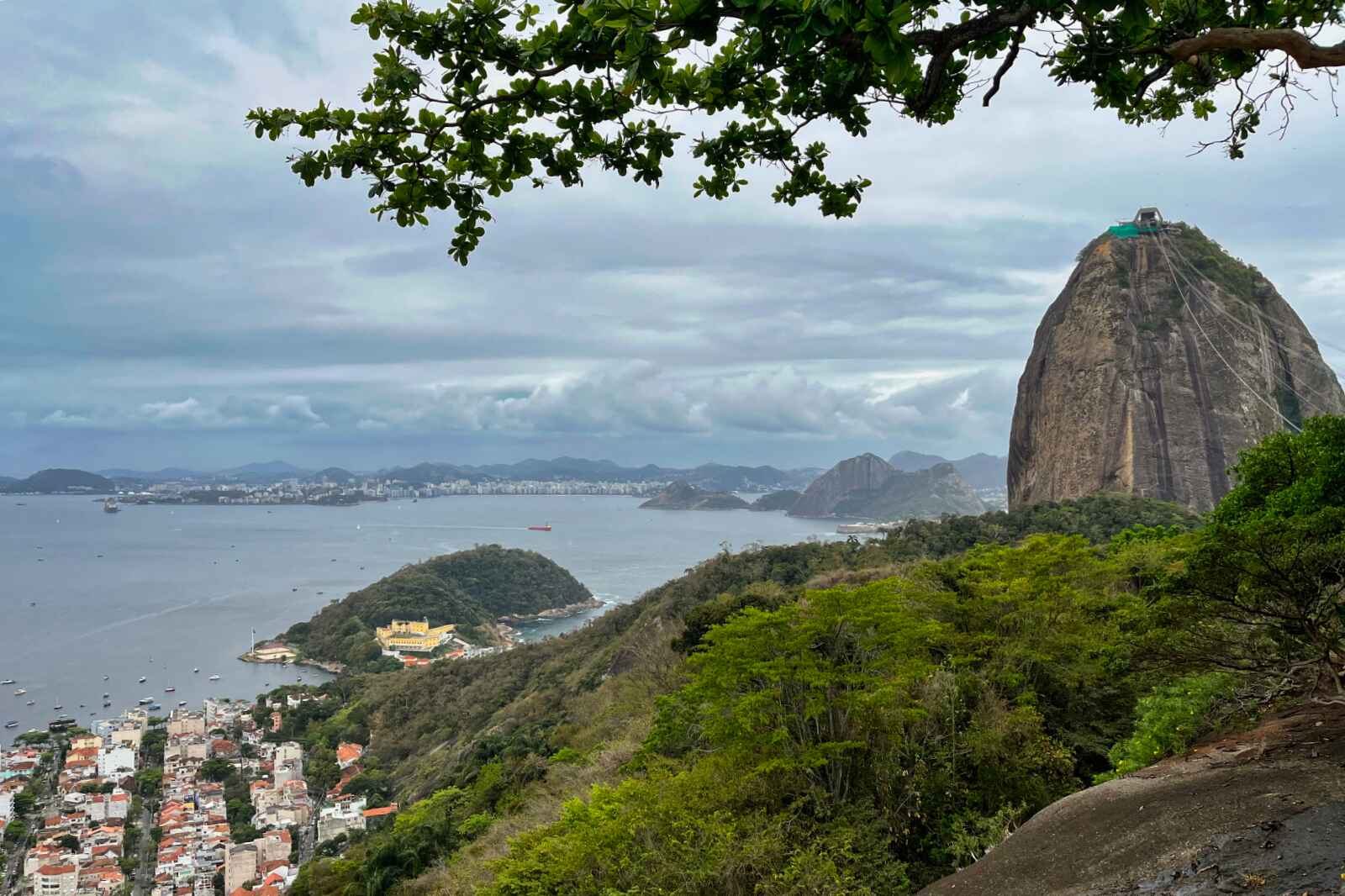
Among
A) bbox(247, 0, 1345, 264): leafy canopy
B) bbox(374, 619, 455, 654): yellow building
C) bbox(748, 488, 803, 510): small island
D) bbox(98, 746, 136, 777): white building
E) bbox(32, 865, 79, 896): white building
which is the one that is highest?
bbox(247, 0, 1345, 264): leafy canopy

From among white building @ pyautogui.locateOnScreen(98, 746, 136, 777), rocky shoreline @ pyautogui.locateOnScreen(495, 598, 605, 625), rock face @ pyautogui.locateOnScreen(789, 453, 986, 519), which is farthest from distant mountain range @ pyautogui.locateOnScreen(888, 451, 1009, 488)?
white building @ pyautogui.locateOnScreen(98, 746, 136, 777)

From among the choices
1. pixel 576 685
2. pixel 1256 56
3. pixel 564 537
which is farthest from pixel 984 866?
pixel 564 537

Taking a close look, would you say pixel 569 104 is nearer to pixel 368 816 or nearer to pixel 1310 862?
pixel 1310 862

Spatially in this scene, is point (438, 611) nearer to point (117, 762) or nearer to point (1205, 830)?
point (117, 762)

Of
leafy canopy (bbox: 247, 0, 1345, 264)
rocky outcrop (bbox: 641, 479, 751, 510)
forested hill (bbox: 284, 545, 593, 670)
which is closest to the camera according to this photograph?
leafy canopy (bbox: 247, 0, 1345, 264)

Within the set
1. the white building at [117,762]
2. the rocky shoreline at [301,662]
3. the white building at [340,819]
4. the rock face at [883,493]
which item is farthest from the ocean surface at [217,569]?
the white building at [340,819]

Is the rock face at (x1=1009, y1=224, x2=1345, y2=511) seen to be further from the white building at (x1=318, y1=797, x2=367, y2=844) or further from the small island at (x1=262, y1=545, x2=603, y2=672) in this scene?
the small island at (x1=262, y1=545, x2=603, y2=672)

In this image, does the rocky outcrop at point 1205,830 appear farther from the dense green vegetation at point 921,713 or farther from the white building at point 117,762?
the white building at point 117,762
